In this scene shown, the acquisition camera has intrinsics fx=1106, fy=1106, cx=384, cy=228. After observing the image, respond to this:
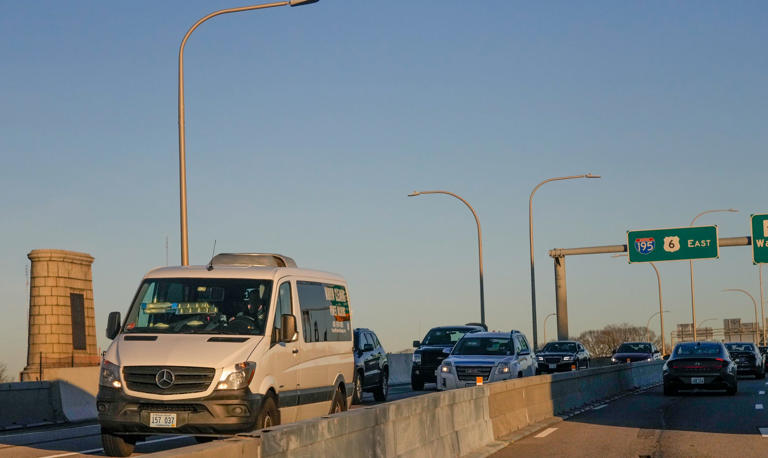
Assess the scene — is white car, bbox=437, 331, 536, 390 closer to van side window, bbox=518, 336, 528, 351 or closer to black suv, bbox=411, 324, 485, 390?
van side window, bbox=518, 336, 528, 351

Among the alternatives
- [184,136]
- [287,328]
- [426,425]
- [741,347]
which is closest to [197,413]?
[287,328]

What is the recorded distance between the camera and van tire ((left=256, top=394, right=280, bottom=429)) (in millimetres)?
12758

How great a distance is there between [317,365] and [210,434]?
2726 mm

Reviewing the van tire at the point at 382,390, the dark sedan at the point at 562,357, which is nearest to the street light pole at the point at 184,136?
the van tire at the point at 382,390

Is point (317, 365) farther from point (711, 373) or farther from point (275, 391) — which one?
point (711, 373)

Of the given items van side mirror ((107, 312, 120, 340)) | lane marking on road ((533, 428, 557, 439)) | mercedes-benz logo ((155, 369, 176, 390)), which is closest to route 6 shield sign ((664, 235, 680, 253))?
lane marking on road ((533, 428, 557, 439))

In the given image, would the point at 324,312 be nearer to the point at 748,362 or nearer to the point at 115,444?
the point at 115,444

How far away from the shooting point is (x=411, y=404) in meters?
12.4

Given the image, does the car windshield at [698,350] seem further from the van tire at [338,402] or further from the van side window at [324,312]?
the van tire at [338,402]

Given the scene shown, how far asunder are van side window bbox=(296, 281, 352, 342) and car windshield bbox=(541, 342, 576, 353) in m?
27.6

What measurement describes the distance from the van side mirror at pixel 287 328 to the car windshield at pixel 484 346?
14.4m

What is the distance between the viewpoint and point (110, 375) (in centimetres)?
1292

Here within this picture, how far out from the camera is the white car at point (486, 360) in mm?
26484

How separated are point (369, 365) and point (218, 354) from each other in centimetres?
1332
